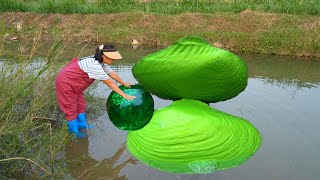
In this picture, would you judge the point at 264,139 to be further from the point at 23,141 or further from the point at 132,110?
the point at 23,141

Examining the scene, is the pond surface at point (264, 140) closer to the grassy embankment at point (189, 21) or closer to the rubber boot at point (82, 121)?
the rubber boot at point (82, 121)

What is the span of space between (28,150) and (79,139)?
4.55 ft

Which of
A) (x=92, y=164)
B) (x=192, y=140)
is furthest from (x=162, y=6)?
(x=192, y=140)

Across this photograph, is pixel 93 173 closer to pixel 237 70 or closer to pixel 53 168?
pixel 53 168

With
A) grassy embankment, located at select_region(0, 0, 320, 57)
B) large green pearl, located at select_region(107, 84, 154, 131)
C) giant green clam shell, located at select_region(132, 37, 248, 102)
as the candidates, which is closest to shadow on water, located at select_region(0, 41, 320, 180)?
large green pearl, located at select_region(107, 84, 154, 131)

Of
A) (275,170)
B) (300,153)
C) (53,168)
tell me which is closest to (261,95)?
(300,153)

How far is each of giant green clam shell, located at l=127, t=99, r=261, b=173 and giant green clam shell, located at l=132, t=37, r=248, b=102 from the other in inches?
6.5

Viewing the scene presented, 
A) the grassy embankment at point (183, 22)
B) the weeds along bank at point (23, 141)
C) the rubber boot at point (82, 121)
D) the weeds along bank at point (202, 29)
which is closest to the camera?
the weeds along bank at point (23, 141)

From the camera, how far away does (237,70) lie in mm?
2994

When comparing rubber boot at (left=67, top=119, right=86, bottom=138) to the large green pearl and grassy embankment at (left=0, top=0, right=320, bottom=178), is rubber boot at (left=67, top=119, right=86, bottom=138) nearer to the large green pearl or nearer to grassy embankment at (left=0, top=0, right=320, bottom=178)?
the large green pearl

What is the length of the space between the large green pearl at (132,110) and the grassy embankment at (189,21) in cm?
692

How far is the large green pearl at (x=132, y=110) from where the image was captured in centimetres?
307

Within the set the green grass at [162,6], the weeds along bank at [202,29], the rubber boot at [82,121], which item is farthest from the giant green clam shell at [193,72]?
the green grass at [162,6]

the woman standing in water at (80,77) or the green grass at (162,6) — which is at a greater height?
the woman standing in water at (80,77)
